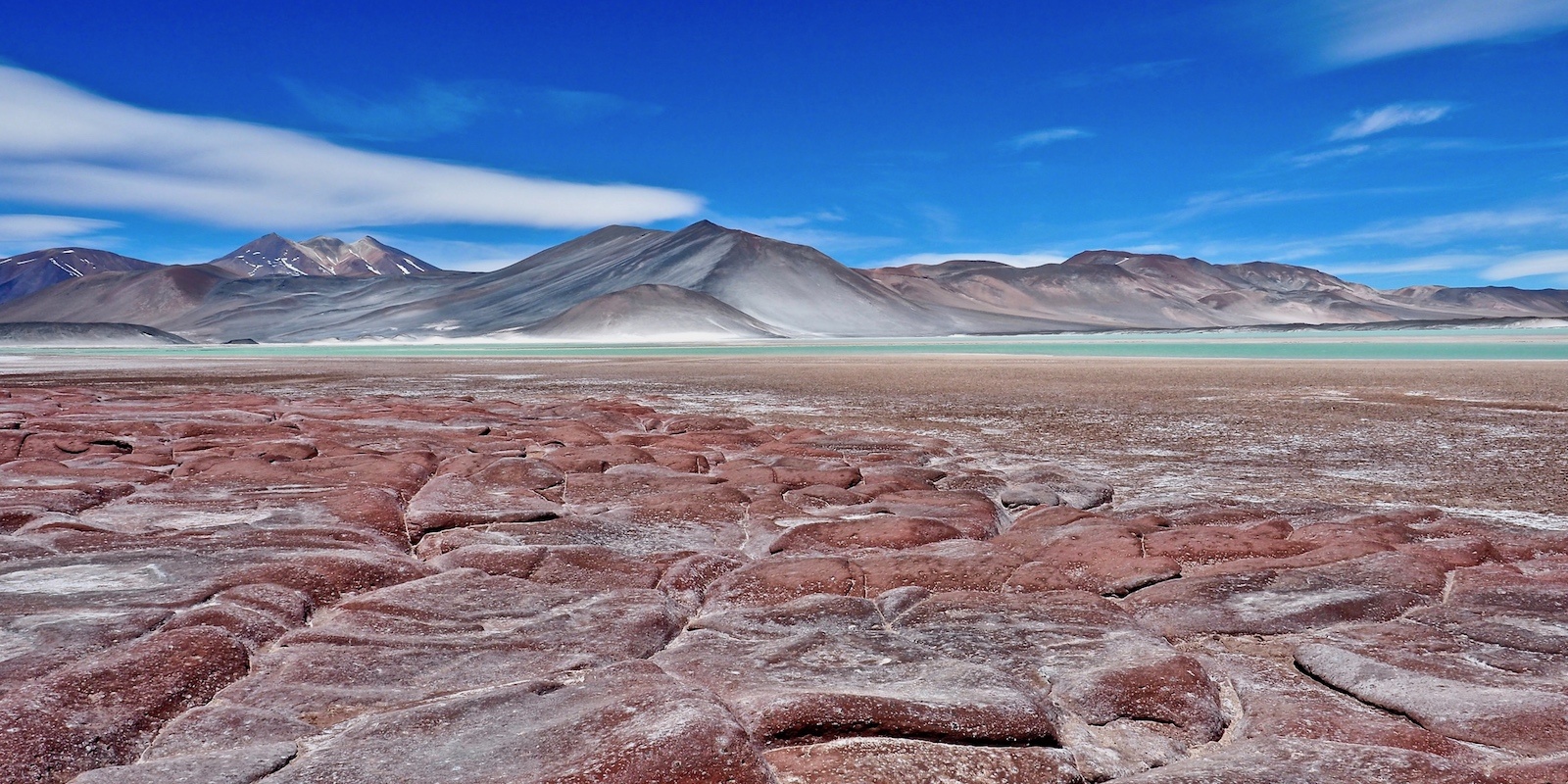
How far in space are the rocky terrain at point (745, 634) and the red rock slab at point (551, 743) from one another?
0.4 inches

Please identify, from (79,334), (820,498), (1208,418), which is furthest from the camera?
(79,334)

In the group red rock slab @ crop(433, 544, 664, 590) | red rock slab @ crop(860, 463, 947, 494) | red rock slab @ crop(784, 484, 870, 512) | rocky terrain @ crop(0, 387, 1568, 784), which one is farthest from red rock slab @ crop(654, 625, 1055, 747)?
red rock slab @ crop(860, 463, 947, 494)

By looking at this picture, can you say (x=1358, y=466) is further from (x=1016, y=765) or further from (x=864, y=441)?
(x=1016, y=765)

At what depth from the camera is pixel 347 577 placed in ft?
12.9

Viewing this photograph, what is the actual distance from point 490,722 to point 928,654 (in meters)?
1.38

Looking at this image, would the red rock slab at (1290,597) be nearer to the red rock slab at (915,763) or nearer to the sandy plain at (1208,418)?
the red rock slab at (915,763)

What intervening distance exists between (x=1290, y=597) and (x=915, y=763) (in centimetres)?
215

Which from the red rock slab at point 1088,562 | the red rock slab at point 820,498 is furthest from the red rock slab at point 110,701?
the red rock slab at point 820,498

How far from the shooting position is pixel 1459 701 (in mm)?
2695

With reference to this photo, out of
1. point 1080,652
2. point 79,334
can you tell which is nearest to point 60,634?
point 1080,652

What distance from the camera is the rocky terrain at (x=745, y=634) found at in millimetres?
2391

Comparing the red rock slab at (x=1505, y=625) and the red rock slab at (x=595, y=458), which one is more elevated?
the red rock slab at (x=595, y=458)

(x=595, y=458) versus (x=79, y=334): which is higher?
(x=79, y=334)

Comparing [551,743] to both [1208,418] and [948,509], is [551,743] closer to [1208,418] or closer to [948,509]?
[948,509]
